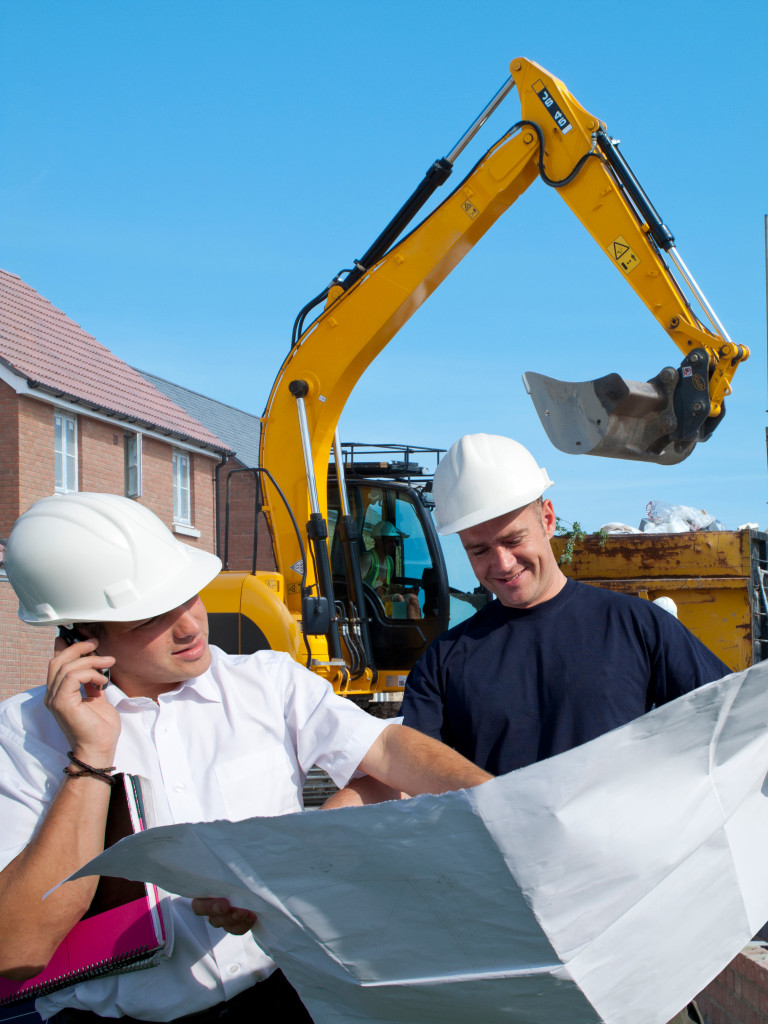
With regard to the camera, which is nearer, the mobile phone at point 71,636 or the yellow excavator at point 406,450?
the mobile phone at point 71,636

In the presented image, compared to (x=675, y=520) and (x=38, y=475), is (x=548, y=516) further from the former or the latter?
(x=38, y=475)

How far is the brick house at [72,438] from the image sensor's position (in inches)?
853

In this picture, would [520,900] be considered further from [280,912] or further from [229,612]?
[229,612]

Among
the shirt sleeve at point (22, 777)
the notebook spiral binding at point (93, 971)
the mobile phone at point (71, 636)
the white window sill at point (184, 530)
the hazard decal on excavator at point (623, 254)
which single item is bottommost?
the notebook spiral binding at point (93, 971)

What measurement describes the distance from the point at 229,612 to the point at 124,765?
5408mm

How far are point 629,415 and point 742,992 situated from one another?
3942 millimetres

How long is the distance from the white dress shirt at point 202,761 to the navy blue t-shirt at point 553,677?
1.10 feet

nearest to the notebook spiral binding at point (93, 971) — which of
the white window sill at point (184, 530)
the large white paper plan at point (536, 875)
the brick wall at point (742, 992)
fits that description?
the large white paper plan at point (536, 875)

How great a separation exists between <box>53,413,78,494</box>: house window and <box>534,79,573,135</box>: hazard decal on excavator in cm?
1791

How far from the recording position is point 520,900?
1.52 m

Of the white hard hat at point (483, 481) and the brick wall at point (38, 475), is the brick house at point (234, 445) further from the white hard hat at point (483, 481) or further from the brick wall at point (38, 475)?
the white hard hat at point (483, 481)

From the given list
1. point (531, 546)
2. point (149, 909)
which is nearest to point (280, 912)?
point (149, 909)

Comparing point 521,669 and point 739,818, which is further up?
point 521,669

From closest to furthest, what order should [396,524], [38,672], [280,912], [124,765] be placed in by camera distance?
[280,912]
[124,765]
[396,524]
[38,672]
